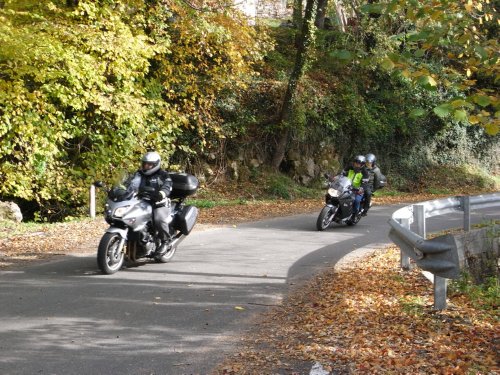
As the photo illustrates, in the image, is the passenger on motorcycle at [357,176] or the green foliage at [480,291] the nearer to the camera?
the green foliage at [480,291]

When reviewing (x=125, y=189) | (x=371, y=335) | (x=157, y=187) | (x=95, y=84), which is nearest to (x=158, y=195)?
(x=157, y=187)

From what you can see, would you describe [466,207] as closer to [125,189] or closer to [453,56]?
[453,56]

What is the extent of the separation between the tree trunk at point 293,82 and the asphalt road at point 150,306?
12390 millimetres

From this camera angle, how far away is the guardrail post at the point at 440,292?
673 cm

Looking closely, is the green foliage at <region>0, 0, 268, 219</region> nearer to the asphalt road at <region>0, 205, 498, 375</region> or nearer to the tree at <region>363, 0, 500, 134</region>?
the asphalt road at <region>0, 205, 498, 375</region>

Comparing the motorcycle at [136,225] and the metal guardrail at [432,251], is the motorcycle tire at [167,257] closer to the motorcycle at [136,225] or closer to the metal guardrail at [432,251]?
the motorcycle at [136,225]

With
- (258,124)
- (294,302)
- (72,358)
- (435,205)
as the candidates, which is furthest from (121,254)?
(258,124)

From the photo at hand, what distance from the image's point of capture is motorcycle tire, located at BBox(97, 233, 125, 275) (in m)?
9.13

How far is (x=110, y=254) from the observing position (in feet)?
30.8

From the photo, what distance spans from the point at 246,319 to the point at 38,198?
1110 centimetres

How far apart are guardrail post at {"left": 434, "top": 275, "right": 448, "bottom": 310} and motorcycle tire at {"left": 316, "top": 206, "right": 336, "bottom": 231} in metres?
8.01

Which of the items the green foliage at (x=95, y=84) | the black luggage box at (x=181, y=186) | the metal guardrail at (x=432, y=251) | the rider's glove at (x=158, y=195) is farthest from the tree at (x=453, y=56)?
the green foliage at (x=95, y=84)

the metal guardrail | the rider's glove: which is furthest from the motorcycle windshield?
the metal guardrail

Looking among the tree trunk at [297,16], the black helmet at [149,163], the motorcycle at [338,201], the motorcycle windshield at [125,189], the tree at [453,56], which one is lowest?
the motorcycle at [338,201]
